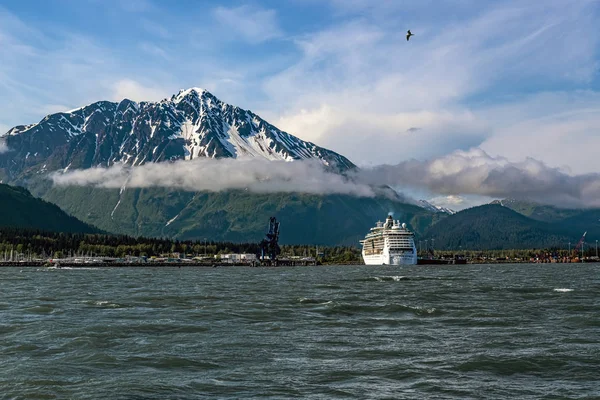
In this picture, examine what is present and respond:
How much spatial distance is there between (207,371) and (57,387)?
836 cm

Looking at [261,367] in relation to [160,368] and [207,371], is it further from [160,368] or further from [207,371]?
[160,368]

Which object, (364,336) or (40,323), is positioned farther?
(40,323)

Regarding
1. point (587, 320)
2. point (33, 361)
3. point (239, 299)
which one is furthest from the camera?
point (239, 299)

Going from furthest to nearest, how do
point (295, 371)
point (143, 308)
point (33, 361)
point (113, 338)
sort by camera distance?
point (143, 308) < point (113, 338) < point (33, 361) < point (295, 371)

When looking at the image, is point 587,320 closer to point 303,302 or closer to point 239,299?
point 303,302

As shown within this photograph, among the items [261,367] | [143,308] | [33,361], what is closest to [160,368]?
[261,367]

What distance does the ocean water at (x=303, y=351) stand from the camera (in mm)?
34844

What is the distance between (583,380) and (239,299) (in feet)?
195

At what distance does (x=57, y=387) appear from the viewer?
117ft

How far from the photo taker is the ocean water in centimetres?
3484

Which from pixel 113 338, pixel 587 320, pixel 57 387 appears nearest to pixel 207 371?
pixel 57 387

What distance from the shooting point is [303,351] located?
1797 inches

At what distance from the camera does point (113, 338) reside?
52.0m

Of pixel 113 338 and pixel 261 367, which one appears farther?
pixel 113 338
